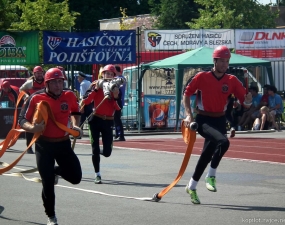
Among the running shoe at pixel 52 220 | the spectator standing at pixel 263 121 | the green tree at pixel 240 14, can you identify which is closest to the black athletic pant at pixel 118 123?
the spectator standing at pixel 263 121

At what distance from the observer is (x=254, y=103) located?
25.2m

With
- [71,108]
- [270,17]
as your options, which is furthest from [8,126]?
[270,17]

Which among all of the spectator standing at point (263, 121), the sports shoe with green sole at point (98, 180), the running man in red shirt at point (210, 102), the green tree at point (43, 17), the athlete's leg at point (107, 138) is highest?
the green tree at point (43, 17)

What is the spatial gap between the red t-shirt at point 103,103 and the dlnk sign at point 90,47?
11.2 meters

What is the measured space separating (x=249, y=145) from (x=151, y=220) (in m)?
10.8

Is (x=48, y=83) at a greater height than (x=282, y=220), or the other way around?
(x=48, y=83)

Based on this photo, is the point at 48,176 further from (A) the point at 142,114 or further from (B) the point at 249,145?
(A) the point at 142,114

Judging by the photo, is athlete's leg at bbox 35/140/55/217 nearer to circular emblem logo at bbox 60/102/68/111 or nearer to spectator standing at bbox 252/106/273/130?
circular emblem logo at bbox 60/102/68/111

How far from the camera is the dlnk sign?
23.7 m

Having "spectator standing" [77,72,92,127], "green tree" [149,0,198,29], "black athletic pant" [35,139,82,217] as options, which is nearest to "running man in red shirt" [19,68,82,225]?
"black athletic pant" [35,139,82,217]

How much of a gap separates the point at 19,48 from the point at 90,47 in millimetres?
2250

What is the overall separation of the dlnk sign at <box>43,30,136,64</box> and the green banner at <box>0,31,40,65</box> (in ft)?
1.12

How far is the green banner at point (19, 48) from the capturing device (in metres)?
23.1

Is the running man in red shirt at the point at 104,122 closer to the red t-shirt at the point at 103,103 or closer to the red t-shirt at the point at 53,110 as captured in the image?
the red t-shirt at the point at 103,103
